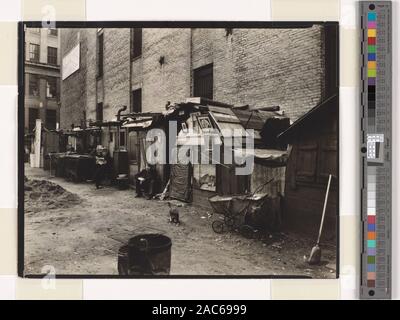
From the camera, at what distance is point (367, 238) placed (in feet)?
8.05

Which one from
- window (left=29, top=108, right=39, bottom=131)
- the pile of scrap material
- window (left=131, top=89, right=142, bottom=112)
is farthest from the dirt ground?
window (left=131, top=89, right=142, bottom=112)

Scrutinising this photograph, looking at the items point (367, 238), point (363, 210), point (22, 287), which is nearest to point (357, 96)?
point (363, 210)

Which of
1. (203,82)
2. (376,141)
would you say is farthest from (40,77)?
(376,141)

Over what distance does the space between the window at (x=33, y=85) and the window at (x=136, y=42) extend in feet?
2.85

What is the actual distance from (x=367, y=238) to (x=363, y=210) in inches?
9.3

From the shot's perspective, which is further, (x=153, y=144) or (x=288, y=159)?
(x=153, y=144)

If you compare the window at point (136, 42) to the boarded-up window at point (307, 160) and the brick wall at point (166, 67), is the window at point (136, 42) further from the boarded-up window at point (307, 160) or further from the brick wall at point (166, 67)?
the boarded-up window at point (307, 160)

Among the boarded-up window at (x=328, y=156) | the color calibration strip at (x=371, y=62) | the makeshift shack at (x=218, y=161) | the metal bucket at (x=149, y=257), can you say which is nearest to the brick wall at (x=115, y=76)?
the makeshift shack at (x=218, y=161)

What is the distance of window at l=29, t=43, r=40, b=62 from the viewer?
2.54 m

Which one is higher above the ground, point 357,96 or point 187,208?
point 357,96

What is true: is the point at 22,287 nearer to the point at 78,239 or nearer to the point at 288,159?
the point at 78,239

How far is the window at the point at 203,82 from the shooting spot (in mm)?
2648

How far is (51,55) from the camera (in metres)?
2.59

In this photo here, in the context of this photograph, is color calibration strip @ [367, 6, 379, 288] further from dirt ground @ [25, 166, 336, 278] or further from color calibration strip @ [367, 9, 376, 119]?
dirt ground @ [25, 166, 336, 278]
